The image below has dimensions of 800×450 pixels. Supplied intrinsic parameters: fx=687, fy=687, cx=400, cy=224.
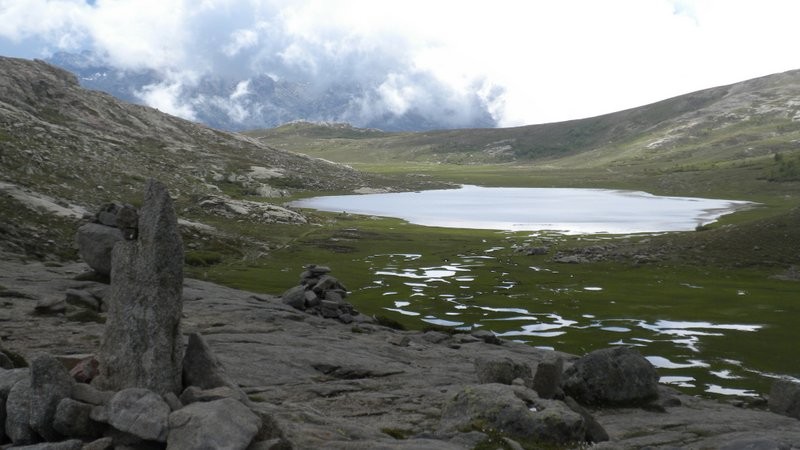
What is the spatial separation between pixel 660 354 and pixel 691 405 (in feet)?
55.5

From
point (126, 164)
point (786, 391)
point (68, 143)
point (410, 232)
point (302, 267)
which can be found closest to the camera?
point (786, 391)

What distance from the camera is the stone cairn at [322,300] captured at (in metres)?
58.4

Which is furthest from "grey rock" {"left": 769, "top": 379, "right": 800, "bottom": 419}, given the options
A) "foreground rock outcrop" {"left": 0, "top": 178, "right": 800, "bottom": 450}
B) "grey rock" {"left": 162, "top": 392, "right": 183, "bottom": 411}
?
"grey rock" {"left": 162, "top": 392, "right": 183, "bottom": 411}

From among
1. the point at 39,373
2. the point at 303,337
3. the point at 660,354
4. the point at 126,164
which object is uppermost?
the point at 126,164

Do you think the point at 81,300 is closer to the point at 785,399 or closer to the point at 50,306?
the point at 50,306

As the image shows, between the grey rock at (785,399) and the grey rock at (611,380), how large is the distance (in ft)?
21.8

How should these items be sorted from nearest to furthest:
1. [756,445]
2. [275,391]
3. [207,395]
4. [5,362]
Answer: [207,395]
[756,445]
[5,362]
[275,391]

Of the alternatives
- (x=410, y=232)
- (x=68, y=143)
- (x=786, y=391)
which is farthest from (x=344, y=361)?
(x=68, y=143)

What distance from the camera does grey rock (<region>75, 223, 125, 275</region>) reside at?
51812mm

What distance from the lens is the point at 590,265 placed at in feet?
336

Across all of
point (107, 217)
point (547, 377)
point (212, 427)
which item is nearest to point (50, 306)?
point (107, 217)

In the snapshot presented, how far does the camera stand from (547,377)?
95.9 feet

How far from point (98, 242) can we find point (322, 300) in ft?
61.5

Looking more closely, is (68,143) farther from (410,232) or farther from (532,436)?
(532,436)
